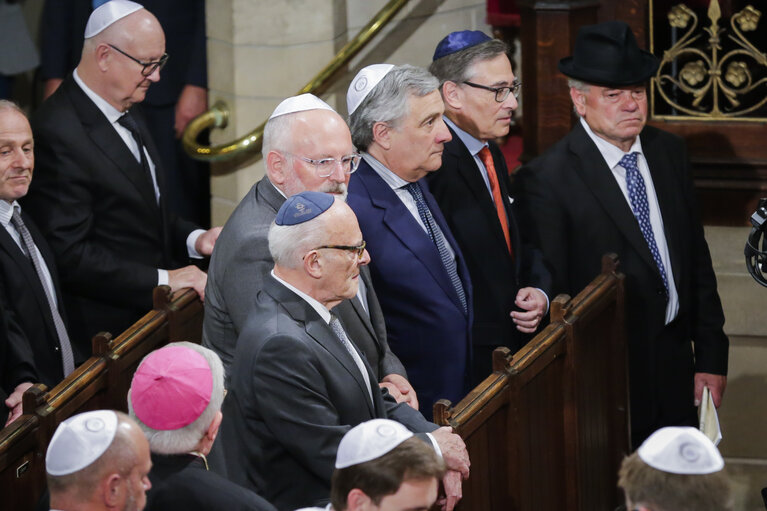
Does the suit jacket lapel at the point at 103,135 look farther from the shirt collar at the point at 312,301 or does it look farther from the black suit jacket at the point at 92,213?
the shirt collar at the point at 312,301

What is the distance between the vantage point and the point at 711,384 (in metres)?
5.52

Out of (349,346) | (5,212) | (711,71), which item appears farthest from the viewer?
(711,71)

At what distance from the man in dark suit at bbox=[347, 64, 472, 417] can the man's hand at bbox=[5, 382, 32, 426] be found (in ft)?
4.02

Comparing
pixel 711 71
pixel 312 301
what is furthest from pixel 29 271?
pixel 711 71

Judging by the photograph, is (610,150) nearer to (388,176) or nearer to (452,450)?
(388,176)

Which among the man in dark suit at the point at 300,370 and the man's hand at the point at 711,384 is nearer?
the man in dark suit at the point at 300,370

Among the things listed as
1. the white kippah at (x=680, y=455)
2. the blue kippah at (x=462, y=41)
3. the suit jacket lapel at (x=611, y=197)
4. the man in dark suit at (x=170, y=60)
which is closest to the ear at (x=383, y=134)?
the blue kippah at (x=462, y=41)

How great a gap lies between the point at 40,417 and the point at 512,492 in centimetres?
151

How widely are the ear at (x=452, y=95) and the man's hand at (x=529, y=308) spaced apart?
717 millimetres

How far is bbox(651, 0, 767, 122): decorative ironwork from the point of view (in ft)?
20.4

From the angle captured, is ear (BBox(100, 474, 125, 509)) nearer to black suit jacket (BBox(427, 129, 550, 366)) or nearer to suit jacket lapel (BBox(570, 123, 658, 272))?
black suit jacket (BBox(427, 129, 550, 366))

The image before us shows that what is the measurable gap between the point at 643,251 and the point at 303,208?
1896 millimetres

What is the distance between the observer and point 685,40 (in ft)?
20.6

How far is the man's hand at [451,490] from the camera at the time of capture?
3.92 metres
